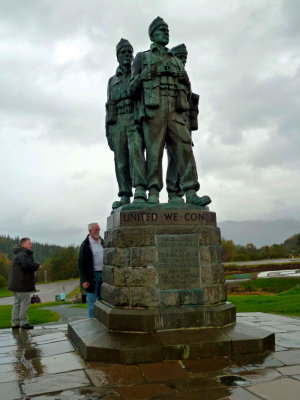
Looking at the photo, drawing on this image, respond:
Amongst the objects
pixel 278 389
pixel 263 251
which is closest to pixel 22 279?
pixel 278 389

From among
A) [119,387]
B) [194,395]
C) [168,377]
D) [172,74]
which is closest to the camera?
[194,395]

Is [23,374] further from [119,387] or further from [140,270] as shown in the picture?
[140,270]

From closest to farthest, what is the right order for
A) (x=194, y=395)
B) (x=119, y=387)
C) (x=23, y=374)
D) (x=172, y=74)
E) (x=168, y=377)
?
(x=194, y=395), (x=119, y=387), (x=168, y=377), (x=23, y=374), (x=172, y=74)

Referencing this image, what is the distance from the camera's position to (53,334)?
7.29m

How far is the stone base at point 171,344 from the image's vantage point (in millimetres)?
4926

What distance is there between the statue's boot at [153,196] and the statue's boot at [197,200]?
49cm

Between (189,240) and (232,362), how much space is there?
173 centimetres

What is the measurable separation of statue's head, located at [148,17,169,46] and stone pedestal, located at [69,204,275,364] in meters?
2.70

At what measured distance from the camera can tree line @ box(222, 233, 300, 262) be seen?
69750mm

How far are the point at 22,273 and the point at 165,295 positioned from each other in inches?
151

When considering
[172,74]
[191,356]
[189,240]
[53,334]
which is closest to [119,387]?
[191,356]

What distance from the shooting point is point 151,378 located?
4348mm

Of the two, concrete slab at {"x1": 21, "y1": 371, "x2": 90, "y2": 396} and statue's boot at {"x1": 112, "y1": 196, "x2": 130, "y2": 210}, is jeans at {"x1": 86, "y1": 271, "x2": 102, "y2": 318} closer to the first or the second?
statue's boot at {"x1": 112, "y1": 196, "x2": 130, "y2": 210}

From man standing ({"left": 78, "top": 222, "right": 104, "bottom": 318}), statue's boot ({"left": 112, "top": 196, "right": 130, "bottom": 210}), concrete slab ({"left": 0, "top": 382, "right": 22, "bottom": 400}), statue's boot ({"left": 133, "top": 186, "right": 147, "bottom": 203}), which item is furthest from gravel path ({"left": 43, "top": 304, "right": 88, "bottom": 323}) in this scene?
concrete slab ({"left": 0, "top": 382, "right": 22, "bottom": 400})
